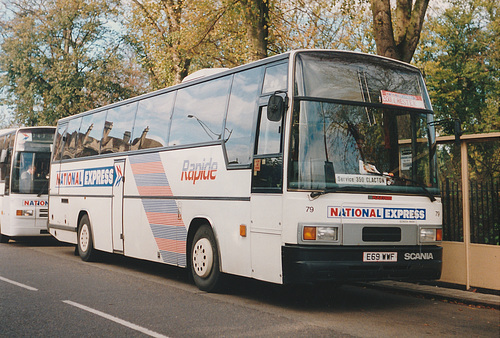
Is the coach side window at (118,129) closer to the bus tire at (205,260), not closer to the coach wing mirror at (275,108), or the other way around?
the bus tire at (205,260)

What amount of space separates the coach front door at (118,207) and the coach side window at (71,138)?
3075 millimetres

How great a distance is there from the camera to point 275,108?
326 inches

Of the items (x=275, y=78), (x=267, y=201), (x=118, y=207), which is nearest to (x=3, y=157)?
(x=118, y=207)

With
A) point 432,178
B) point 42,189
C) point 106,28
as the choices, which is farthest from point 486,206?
point 106,28

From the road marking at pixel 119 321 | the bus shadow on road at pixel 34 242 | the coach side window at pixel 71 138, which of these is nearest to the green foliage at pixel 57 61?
the bus shadow on road at pixel 34 242

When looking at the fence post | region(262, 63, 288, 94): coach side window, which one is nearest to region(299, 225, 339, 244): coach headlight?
region(262, 63, 288, 94): coach side window

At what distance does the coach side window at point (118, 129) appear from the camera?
13406 mm

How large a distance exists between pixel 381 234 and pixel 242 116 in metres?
2.66

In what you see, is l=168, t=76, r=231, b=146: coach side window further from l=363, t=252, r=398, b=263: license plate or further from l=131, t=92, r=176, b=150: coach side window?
l=363, t=252, r=398, b=263: license plate

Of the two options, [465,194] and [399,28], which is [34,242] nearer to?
[399,28]

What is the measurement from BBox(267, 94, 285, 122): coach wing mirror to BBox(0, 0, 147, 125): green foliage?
30.5 meters

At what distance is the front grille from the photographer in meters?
8.38

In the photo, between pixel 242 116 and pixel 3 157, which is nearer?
pixel 242 116

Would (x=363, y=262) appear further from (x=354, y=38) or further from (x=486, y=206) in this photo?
(x=354, y=38)
